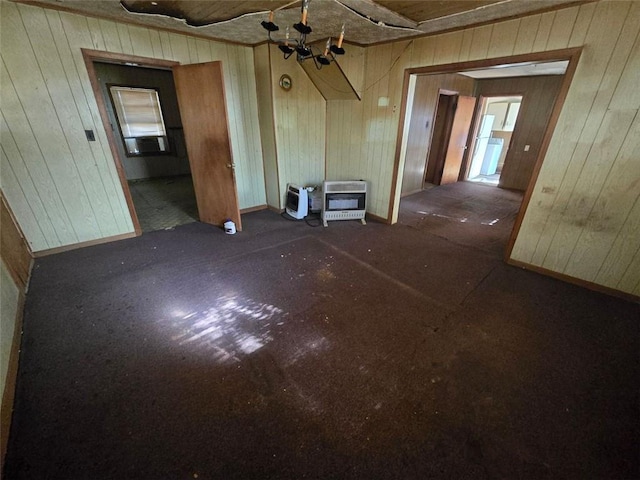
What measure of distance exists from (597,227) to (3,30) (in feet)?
17.7

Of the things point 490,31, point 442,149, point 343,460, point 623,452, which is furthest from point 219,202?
point 442,149

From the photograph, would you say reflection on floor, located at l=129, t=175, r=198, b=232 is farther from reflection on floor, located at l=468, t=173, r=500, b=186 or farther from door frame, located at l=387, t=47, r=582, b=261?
reflection on floor, located at l=468, t=173, r=500, b=186

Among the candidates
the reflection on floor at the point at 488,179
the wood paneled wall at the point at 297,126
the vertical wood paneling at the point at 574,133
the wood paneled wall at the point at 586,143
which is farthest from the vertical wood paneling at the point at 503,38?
the reflection on floor at the point at 488,179

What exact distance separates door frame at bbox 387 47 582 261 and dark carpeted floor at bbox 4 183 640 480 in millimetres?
688

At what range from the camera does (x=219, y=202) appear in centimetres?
365

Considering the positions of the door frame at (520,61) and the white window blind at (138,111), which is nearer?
the door frame at (520,61)

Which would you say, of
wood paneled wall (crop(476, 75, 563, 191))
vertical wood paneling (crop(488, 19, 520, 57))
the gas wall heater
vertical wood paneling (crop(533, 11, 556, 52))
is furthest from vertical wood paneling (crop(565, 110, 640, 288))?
wood paneled wall (crop(476, 75, 563, 191))

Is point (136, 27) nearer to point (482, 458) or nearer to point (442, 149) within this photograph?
point (482, 458)

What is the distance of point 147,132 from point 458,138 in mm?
7044

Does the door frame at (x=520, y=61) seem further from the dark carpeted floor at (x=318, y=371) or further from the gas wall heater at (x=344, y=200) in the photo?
the dark carpeted floor at (x=318, y=371)

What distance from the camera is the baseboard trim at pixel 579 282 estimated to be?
2.39m

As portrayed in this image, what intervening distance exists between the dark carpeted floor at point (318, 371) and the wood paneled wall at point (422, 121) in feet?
9.78

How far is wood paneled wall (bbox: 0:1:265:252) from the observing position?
245cm

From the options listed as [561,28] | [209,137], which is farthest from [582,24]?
[209,137]
